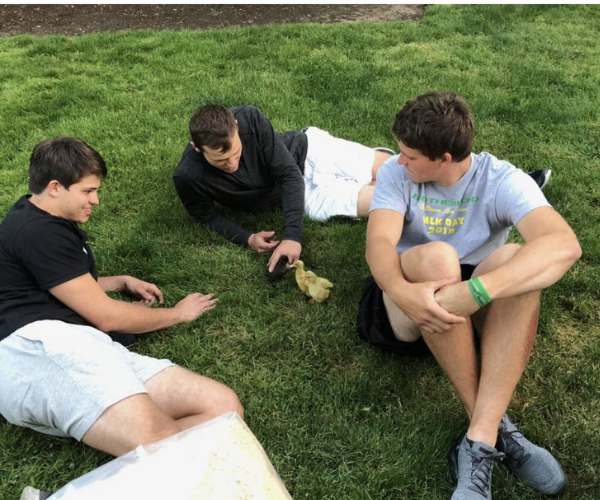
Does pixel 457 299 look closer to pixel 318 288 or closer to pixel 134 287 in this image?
pixel 318 288

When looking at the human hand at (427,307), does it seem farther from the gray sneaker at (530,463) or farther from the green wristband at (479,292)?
the gray sneaker at (530,463)

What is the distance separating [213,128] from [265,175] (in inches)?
28.9

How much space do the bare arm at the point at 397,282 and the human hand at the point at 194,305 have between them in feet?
3.85

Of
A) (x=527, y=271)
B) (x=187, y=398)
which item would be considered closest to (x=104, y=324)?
(x=187, y=398)

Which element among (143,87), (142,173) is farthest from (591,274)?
(143,87)

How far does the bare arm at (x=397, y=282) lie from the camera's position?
6.86ft

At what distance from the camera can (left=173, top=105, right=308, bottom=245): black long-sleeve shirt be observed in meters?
3.48

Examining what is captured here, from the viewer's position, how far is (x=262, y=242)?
3.48 meters

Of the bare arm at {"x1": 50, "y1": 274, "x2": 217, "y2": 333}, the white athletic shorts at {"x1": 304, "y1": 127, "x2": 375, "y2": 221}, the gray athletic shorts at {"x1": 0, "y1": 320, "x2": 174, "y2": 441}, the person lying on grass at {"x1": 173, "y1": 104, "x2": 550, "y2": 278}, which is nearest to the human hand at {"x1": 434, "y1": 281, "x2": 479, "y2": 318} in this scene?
the gray athletic shorts at {"x1": 0, "y1": 320, "x2": 174, "y2": 441}

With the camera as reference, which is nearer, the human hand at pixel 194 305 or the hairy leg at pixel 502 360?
the hairy leg at pixel 502 360

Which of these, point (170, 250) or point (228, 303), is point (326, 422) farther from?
point (170, 250)

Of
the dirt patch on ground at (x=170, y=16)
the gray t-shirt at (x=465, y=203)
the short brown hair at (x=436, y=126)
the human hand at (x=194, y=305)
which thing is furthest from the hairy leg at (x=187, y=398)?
the dirt patch on ground at (x=170, y=16)

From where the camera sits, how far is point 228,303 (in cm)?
316

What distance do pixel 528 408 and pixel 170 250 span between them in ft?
7.73
